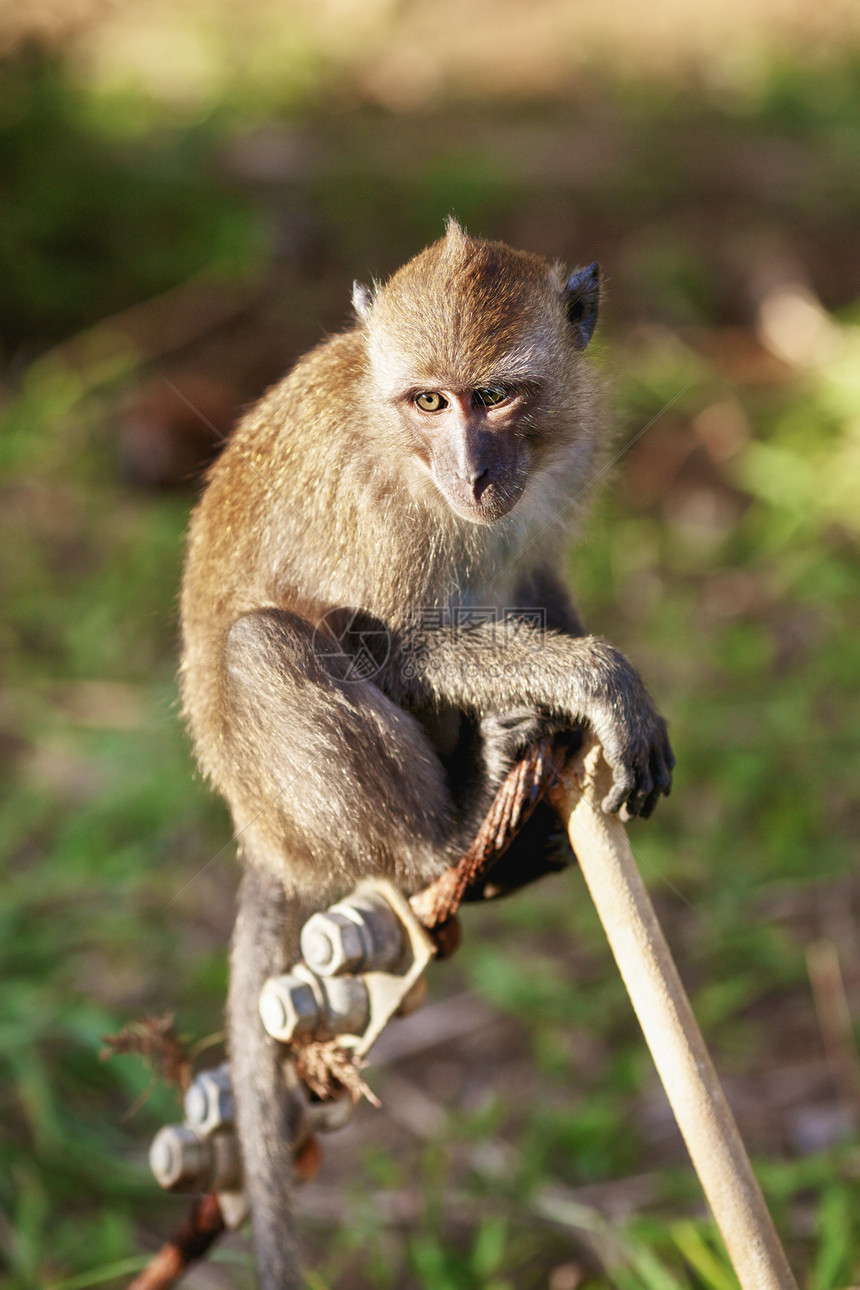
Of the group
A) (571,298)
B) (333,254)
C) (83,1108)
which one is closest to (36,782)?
(83,1108)

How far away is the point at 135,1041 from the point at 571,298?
1.80m

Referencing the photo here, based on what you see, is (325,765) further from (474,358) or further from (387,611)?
(474,358)

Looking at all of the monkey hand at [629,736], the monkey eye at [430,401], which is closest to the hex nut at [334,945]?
the monkey hand at [629,736]

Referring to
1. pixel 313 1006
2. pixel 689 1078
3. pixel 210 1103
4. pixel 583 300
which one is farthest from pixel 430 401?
pixel 210 1103

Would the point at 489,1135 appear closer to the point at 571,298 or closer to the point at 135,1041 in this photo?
the point at 135,1041

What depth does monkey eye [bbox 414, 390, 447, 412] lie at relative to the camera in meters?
2.57

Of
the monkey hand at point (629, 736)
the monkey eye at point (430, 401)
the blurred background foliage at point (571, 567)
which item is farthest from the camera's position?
the blurred background foliage at point (571, 567)

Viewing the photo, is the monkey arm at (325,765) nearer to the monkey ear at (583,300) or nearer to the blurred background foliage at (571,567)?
the blurred background foliage at (571,567)

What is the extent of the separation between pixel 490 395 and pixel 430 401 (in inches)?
5.1

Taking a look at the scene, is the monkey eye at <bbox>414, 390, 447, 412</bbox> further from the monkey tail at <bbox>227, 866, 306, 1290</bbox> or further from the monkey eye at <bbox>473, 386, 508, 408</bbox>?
the monkey tail at <bbox>227, 866, 306, 1290</bbox>

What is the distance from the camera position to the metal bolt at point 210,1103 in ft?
8.49

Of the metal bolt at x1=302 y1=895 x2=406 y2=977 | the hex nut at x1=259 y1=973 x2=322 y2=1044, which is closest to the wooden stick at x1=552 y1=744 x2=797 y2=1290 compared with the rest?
the metal bolt at x1=302 y1=895 x2=406 y2=977

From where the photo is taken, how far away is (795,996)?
4.65 m

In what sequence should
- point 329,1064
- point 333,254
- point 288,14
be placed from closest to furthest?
point 329,1064
point 333,254
point 288,14
